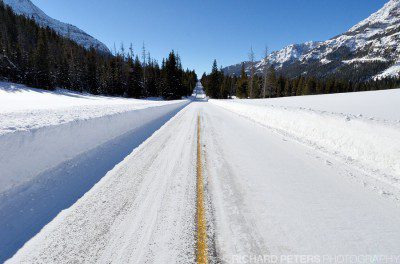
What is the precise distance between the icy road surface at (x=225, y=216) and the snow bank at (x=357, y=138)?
747 millimetres

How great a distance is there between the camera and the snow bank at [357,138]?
6176mm

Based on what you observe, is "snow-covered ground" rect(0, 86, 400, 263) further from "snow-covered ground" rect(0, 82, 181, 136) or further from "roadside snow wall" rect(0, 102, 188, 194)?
"snow-covered ground" rect(0, 82, 181, 136)

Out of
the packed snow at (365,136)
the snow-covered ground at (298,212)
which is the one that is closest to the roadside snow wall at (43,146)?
the snow-covered ground at (298,212)

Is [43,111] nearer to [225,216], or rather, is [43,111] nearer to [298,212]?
[225,216]

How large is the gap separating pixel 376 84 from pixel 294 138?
544ft

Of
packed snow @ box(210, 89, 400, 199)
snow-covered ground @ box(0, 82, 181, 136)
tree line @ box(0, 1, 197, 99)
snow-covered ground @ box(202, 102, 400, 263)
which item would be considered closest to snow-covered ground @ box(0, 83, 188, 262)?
snow-covered ground @ box(0, 82, 181, 136)

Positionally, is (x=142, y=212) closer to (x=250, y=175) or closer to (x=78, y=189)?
(x=78, y=189)

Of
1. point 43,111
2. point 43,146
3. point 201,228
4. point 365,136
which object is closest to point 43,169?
point 43,146

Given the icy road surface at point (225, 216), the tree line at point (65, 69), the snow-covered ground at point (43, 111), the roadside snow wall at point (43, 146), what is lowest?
the icy road surface at point (225, 216)

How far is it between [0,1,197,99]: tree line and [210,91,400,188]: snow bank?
194 feet

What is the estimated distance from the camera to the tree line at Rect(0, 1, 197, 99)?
5316 centimetres

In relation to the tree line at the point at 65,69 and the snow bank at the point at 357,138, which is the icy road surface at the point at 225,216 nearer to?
Answer: the snow bank at the point at 357,138

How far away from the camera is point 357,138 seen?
754cm

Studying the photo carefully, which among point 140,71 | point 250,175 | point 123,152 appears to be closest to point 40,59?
point 140,71
